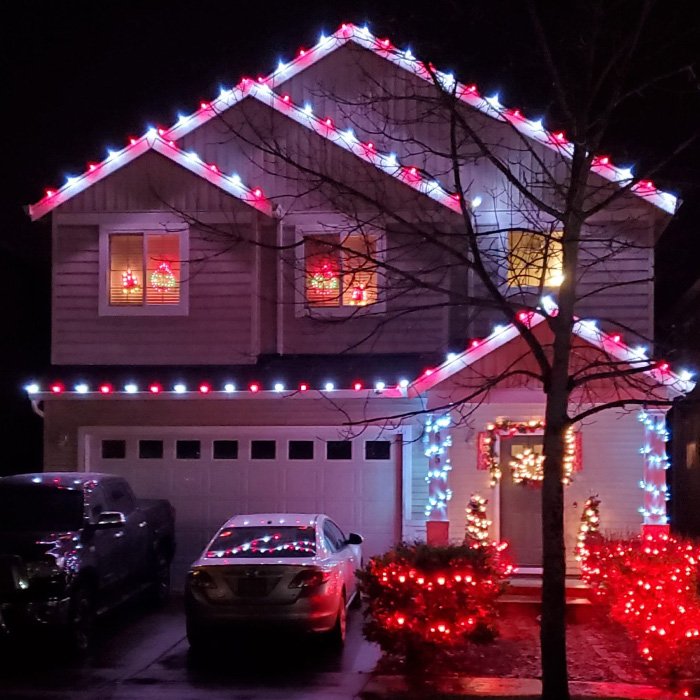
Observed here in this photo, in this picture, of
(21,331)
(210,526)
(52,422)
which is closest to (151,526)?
(210,526)

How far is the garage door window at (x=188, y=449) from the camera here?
48.8 feet

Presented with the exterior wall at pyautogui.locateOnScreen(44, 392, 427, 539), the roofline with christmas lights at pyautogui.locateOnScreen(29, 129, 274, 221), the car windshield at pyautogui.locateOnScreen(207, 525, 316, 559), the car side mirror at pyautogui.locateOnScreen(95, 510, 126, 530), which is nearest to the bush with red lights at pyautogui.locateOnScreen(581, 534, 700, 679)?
the car windshield at pyautogui.locateOnScreen(207, 525, 316, 559)

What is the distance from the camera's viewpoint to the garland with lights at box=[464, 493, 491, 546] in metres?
13.7

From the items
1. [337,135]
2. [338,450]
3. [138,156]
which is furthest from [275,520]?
[138,156]

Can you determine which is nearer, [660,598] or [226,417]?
[660,598]

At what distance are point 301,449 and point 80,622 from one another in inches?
201

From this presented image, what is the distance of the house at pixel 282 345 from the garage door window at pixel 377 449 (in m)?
0.02

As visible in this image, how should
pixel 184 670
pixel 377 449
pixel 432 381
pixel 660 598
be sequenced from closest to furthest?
1. pixel 660 598
2. pixel 184 670
3. pixel 432 381
4. pixel 377 449

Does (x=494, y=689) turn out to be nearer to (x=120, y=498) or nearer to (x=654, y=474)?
(x=654, y=474)

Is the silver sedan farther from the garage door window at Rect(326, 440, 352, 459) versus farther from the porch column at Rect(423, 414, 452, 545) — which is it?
the garage door window at Rect(326, 440, 352, 459)

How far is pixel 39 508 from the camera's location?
11102 millimetres

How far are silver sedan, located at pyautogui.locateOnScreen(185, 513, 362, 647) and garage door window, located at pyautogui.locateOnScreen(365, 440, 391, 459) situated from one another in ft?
13.2

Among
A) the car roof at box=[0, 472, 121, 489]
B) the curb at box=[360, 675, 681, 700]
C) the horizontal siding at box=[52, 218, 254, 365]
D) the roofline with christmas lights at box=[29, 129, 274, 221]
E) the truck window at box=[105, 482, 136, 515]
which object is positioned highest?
the roofline with christmas lights at box=[29, 129, 274, 221]

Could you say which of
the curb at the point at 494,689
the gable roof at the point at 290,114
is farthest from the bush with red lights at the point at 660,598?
the gable roof at the point at 290,114
